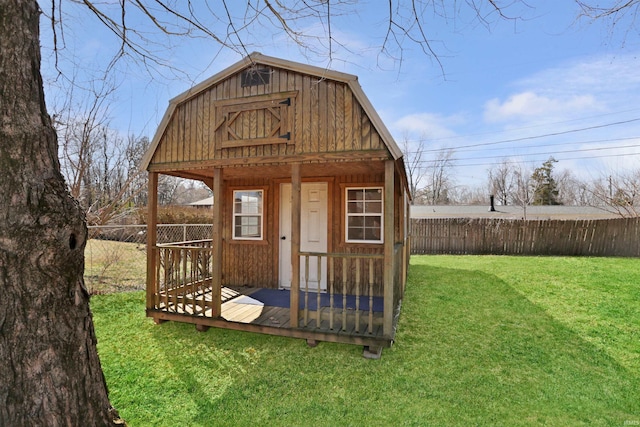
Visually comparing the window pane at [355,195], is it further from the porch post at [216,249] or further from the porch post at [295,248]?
the porch post at [216,249]

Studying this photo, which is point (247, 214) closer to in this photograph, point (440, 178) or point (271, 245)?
point (271, 245)

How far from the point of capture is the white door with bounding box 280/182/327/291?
6.12 m

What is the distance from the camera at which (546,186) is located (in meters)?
28.3

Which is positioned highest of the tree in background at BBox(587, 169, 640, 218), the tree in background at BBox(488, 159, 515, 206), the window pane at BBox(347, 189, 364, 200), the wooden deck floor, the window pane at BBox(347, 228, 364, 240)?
the tree in background at BBox(488, 159, 515, 206)

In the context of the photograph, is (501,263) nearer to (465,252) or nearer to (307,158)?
(465,252)

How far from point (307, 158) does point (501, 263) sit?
30.7ft

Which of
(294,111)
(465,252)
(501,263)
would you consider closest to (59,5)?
(294,111)

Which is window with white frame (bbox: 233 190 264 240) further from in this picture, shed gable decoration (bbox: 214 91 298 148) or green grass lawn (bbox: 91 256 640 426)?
green grass lawn (bbox: 91 256 640 426)

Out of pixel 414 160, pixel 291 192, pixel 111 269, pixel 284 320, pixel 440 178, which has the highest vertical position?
pixel 414 160

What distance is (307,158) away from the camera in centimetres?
408

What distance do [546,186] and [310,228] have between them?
101 ft

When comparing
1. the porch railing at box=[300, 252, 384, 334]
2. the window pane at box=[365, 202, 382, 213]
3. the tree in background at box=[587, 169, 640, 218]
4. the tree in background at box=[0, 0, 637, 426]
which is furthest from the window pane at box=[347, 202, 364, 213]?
the tree in background at box=[587, 169, 640, 218]

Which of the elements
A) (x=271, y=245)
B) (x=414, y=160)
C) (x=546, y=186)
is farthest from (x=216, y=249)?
(x=546, y=186)

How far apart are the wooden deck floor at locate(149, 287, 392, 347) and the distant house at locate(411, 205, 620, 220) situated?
16422 mm
